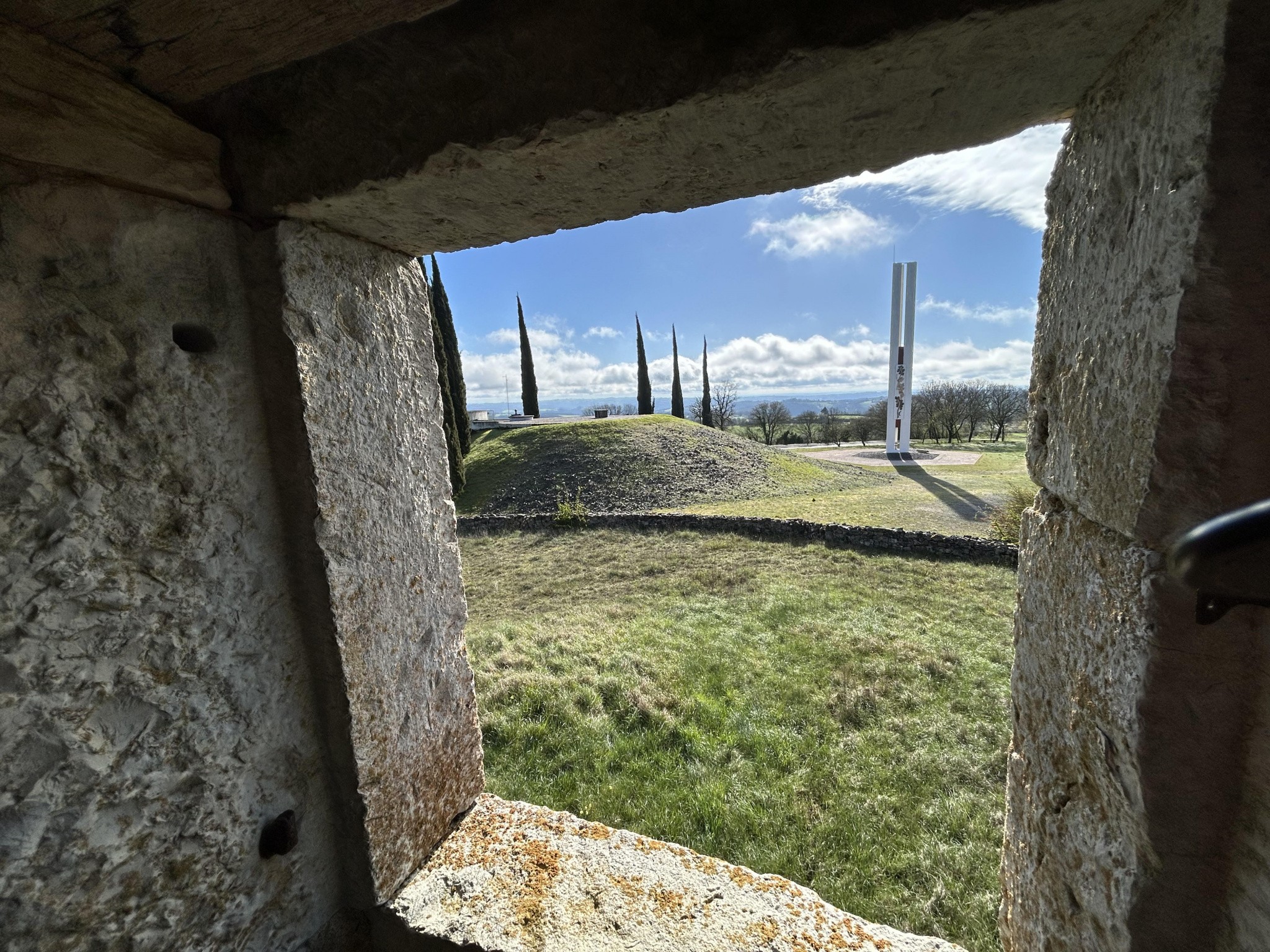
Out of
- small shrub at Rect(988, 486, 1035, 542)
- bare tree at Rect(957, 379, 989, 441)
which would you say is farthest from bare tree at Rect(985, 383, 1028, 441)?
small shrub at Rect(988, 486, 1035, 542)

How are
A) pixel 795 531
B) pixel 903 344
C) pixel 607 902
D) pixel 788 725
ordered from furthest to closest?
pixel 903 344 < pixel 795 531 < pixel 788 725 < pixel 607 902

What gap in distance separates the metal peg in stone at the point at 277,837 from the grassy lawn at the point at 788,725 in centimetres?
201

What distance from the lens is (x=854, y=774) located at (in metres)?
3.41

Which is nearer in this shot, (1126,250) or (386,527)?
(1126,250)

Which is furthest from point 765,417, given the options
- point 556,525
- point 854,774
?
point 854,774

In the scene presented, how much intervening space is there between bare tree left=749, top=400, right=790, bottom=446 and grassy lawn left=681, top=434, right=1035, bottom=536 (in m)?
23.1

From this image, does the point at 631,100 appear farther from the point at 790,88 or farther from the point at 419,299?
the point at 419,299

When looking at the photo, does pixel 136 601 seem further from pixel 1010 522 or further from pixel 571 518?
pixel 1010 522

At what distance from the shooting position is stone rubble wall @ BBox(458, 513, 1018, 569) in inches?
357

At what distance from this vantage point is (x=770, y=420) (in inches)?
1823

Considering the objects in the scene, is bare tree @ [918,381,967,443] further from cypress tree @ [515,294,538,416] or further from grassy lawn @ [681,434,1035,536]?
cypress tree @ [515,294,538,416]

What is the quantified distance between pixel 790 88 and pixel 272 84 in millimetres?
1066

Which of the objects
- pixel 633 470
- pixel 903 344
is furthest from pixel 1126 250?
pixel 903 344

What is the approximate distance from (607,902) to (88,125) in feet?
6.84
